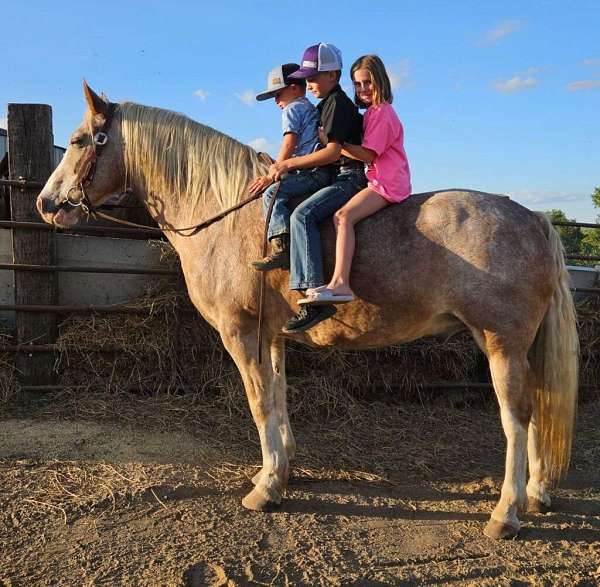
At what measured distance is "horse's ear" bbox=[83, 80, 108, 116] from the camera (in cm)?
380

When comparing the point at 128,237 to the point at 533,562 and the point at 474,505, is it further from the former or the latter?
the point at 533,562

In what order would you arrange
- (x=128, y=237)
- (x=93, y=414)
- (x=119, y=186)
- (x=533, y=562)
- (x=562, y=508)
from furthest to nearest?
(x=128, y=237), (x=93, y=414), (x=119, y=186), (x=562, y=508), (x=533, y=562)

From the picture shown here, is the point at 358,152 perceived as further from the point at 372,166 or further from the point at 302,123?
the point at 302,123

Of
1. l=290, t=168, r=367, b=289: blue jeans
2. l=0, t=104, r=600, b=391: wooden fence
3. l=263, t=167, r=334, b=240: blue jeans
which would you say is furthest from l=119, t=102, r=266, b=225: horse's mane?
l=0, t=104, r=600, b=391: wooden fence

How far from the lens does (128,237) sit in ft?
19.0

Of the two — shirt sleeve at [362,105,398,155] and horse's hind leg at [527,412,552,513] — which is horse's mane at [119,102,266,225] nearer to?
shirt sleeve at [362,105,398,155]

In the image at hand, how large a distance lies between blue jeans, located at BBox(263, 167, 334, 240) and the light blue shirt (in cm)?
14

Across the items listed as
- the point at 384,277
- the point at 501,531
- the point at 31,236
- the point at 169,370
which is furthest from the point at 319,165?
the point at 31,236

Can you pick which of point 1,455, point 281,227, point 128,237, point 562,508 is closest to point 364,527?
point 562,508

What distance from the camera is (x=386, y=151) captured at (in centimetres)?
341

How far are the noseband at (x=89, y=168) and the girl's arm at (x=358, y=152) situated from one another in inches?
70.1

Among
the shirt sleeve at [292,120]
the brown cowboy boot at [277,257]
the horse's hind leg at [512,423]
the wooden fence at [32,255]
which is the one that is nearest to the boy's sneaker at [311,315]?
the brown cowboy boot at [277,257]

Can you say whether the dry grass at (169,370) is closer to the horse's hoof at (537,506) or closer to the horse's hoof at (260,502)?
the horse's hoof at (260,502)

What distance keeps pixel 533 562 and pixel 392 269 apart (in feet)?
5.98
